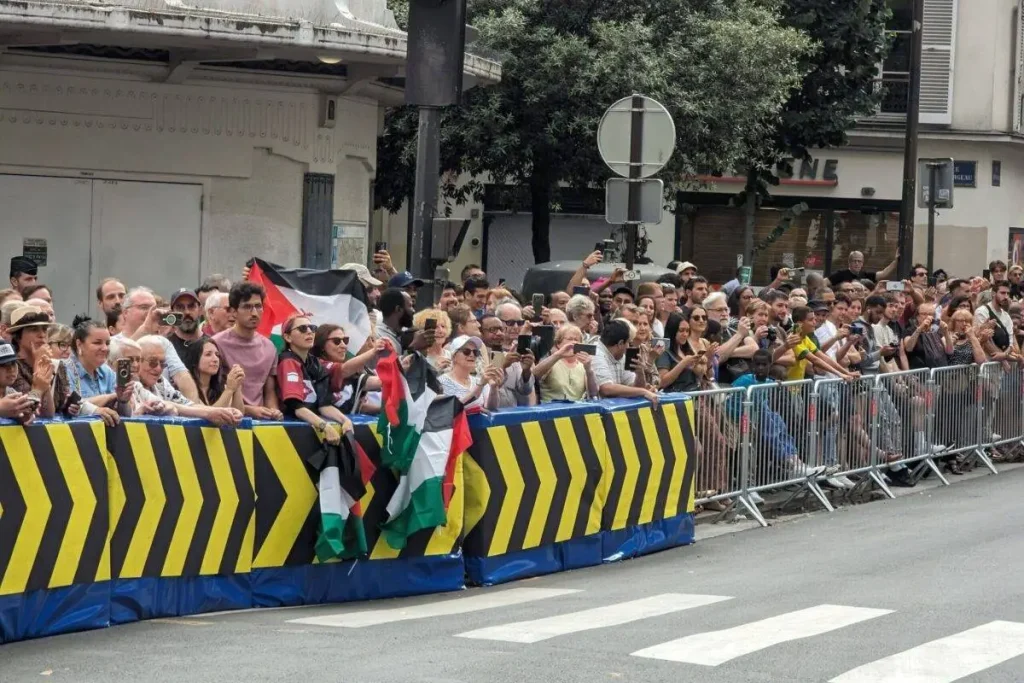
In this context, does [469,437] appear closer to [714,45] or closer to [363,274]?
[363,274]

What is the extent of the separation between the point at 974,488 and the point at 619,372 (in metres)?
5.87

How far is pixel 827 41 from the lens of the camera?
34.7 m

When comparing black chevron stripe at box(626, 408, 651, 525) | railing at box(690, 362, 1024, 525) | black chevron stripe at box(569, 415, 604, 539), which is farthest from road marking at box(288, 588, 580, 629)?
railing at box(690, 362, 1024, 525)

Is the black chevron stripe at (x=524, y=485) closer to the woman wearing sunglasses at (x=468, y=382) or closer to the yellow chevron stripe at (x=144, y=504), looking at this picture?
the woman wearing sunglasses at (x=468, y=382)

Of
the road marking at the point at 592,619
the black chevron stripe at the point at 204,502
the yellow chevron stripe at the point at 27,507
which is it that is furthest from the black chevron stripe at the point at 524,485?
the yellow chevron stripe at the point at 27,507

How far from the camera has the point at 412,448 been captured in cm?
1103

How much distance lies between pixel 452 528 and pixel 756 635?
8.56 feet

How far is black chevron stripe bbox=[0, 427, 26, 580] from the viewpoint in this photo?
909cm

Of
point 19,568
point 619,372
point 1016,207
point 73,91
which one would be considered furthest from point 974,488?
point 1016,207

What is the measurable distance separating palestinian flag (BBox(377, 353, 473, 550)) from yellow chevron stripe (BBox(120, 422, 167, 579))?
1626mm

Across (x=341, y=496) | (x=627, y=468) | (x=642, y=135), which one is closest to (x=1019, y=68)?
(x=642, y=135)

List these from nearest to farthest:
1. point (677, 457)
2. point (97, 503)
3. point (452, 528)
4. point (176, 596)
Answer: point (97, 503), point (176, 596), point (452, 528), point (677, 457)

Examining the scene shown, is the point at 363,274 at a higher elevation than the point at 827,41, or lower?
lower

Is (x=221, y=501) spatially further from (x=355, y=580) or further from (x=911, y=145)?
(x=911, y=145)
